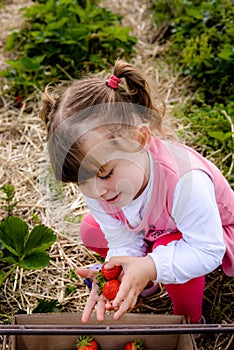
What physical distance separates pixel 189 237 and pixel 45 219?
1080 millimetres

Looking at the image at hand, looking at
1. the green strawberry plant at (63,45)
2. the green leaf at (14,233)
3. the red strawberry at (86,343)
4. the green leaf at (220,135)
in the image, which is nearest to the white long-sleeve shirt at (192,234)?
the red strawberry at (86,343)

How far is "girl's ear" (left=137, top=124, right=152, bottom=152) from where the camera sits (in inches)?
69.7

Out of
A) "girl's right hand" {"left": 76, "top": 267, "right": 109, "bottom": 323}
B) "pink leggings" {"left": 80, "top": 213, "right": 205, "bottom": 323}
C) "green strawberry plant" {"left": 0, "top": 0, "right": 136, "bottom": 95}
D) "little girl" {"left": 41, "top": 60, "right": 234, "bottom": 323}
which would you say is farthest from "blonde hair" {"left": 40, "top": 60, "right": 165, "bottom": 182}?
"green strawberry plant" {"left": 0, "top": 0, "right": 136, "bottom": 95}

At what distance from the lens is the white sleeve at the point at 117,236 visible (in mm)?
2102

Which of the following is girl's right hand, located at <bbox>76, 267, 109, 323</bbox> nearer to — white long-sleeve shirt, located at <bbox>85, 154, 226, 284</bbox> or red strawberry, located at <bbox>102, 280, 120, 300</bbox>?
red strawberry, located at <bbox>102, 280, 120, 300</bbox>

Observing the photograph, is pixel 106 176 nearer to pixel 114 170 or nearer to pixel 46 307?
pixel 114 170

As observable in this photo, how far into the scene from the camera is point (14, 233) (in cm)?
226

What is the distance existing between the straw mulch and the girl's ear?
1.08ft

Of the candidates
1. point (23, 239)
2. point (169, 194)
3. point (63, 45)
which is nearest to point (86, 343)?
point (23, 239)

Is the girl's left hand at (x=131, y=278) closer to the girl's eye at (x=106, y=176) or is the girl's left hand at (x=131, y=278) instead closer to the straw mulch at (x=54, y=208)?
the girl's eye at (x=106, y=176)

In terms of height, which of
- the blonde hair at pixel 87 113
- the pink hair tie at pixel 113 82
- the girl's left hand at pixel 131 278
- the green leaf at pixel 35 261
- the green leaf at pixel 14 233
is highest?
the pink hair tie at pixel 113 82

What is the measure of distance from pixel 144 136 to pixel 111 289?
504mm

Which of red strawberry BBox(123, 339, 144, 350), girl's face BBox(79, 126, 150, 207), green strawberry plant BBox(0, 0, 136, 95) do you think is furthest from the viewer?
green strawberry plant BBox(0, 0, 136, 95)

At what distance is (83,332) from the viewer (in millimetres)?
1291
